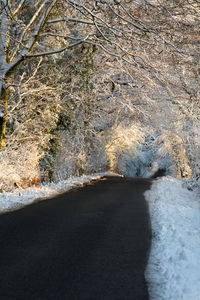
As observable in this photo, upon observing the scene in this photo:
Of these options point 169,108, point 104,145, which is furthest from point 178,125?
point 104,145

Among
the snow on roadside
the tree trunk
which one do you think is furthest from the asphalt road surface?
the tree trunk

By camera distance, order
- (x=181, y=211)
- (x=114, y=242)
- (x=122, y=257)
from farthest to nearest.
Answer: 1. (x=181, y=211)
2. (x=114, y=242)
3. (x=122, y=257)

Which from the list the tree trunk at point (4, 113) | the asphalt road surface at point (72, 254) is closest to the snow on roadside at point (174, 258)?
the asphalt road surface at point (72, 254)

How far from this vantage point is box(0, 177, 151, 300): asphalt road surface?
3377 millimetres

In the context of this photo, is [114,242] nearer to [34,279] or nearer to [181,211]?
[34,279]

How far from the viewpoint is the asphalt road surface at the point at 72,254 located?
338cm

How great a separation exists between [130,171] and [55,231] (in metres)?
33.8

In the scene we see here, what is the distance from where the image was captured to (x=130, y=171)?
39031mm

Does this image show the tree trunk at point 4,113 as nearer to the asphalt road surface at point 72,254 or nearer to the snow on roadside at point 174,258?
the asphalt road surface at point 72,254

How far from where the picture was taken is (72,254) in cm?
450

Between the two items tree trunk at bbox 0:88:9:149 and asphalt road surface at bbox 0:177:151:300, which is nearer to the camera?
asphalt road surface at bbox 0:177:151:300

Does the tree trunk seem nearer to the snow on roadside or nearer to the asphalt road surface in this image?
the asphalt road surface

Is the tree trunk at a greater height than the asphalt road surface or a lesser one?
greater

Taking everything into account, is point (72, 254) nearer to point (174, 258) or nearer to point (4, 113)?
point (174, 258)
